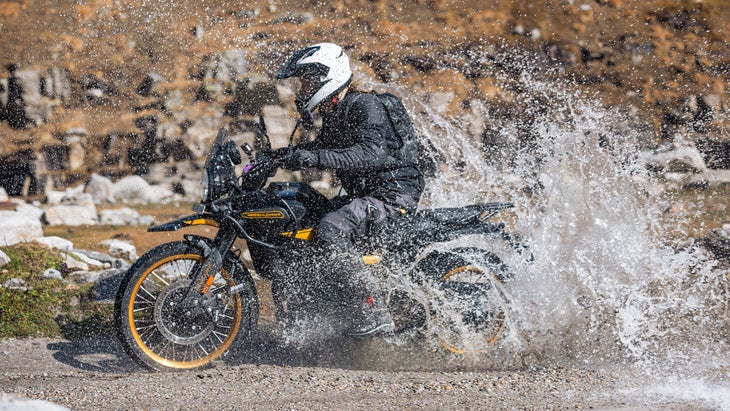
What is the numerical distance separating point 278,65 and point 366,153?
354 inches

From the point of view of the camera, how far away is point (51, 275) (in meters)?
7.35

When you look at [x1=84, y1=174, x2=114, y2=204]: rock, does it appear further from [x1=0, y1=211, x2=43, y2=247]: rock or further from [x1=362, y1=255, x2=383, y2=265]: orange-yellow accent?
[x1=362, y1=255, x2=383, y2=265]: orange-yellow accent

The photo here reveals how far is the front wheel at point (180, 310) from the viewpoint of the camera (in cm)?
523

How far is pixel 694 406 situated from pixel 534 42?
11.4 m

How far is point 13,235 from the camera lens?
28.7 ft

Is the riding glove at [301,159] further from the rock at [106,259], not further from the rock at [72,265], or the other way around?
the rock at [106,259]

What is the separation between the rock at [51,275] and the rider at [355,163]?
10.5ft

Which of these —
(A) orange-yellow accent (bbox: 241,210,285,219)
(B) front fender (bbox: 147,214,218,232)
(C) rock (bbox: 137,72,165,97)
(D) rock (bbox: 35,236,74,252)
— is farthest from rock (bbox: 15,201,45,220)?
(A) orange-yellow accent (bbox: 241,210,285,219)

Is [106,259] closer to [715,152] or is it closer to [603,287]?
[603,287]

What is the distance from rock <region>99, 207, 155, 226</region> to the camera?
11.3m

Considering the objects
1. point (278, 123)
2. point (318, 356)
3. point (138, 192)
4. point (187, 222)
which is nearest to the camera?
point (187, 222)

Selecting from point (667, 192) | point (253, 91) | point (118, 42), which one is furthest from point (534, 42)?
point (118, 42)

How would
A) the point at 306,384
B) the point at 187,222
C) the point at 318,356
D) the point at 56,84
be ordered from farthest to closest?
the point at 56,84 → the point at 318,356 → the point at 187,222 → the point at 306,384

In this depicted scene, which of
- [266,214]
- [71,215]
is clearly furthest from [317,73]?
[71,215]
